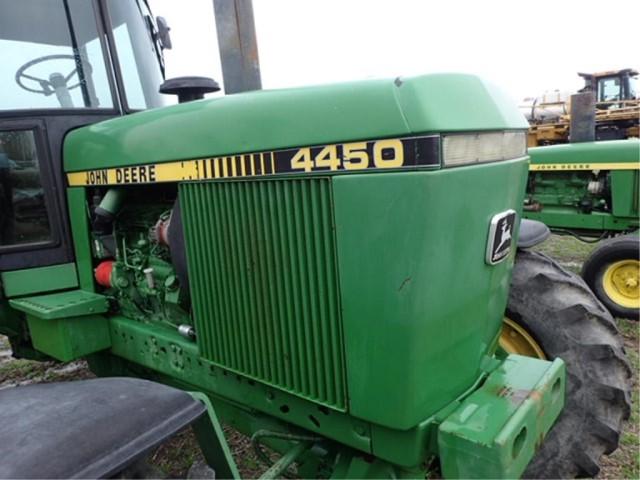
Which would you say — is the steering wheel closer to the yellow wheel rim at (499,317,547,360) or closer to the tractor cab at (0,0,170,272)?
the tractor cab at (0,0,170,272)

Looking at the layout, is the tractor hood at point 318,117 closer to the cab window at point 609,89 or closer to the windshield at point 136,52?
the windshield at point 136,52

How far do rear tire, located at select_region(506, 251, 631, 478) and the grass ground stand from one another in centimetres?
46

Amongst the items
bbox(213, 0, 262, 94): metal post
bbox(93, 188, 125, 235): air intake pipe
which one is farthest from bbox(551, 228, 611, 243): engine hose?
bbox(93, 188, 125, 235): air intake pipe

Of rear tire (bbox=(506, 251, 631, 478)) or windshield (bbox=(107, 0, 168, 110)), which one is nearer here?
rear tire (bbox=(506, 251, 631, 478))

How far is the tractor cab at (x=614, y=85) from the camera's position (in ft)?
41.4

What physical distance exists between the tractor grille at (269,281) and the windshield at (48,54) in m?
1.04

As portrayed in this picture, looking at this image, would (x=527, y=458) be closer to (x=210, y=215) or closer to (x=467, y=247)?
(x=467, y=247)

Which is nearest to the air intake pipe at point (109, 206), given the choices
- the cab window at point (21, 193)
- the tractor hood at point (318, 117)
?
the tractor hood at point (318, 117)

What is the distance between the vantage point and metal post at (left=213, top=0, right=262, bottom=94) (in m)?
1.93

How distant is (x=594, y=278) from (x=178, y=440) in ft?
12.9

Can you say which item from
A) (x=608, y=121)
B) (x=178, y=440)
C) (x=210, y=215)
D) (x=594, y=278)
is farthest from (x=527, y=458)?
(x=608, y=121)

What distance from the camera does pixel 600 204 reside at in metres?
5.78

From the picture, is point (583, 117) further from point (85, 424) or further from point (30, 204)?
point (85, 424)

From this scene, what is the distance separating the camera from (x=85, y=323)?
2523 millimetres
